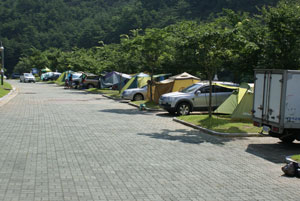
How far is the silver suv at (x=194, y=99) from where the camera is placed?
1905cm

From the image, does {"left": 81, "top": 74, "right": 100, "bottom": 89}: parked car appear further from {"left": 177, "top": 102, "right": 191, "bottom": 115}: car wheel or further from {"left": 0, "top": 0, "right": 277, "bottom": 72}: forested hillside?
{"left": 0, "top": 0, "right": 277, "bottom": 72}: forested hillside

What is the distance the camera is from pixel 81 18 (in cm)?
14900

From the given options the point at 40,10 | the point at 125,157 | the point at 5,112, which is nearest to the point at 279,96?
the point at 125,157

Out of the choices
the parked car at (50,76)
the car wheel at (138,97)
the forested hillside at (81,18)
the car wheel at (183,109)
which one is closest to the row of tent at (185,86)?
the car wheel at (138,97)

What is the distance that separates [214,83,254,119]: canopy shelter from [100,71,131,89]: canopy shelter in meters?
21.3

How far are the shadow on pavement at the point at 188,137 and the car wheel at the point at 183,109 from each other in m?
4.79

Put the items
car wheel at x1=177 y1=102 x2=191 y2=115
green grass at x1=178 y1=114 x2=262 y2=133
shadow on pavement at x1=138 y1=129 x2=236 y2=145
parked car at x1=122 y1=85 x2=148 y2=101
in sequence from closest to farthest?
shadow on pavement at x1=138 y1=129 x2=236 y2=145
green grass at x1=178 y1=114 x2=262 y2=133
car wheel at x1=177 y1=102 x2=191 y2=115
parked car at x1=122 y1=85 x2=148 y2=101

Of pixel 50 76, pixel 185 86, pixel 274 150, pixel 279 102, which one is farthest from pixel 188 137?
pixel 50 76

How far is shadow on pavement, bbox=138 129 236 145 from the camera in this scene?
12.3 meters

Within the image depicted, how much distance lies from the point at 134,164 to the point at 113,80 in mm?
31548

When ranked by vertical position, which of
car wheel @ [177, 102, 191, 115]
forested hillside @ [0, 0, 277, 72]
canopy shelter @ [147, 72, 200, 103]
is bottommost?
car wheel @ [177, 102, 191, 115]

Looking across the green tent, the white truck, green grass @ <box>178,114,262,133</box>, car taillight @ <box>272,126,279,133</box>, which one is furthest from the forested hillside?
car taillight @ <box>272,126,279,133</box>

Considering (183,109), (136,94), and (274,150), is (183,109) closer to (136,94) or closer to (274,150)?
(274,150)

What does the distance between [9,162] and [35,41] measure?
118 m
